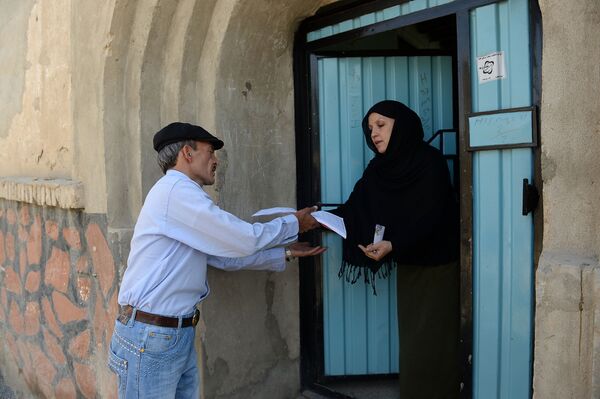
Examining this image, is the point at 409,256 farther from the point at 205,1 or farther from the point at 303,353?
the point at 205,1

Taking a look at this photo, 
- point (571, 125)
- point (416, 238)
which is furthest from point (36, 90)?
point (571, 125)

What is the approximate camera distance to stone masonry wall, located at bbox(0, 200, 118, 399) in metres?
3.39

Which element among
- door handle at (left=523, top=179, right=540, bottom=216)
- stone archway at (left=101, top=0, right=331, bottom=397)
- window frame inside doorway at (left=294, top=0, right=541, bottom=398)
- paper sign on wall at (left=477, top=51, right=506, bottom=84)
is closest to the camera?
door handle at (left=523, top=179, right=540, bottom=216)

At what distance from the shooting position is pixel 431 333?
2879 mm

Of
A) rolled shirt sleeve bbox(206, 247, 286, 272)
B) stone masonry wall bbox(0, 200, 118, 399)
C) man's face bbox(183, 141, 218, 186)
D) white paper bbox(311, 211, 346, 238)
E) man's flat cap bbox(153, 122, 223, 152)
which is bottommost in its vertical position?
stone masonry wall bbox(0, 200, 118, 399)

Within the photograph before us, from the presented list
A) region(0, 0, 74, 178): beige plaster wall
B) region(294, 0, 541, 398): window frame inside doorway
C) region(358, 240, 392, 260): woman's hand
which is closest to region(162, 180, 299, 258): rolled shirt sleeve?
region(358, 240, 392, 260): woman's hand

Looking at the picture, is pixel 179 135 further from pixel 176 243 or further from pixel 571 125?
pixel 571 125

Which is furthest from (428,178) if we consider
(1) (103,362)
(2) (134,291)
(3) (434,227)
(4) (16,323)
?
(4) (16,323)

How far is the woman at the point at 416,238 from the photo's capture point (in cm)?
277

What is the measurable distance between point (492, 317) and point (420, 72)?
61.7 inches

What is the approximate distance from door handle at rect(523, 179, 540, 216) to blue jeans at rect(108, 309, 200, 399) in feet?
4.68

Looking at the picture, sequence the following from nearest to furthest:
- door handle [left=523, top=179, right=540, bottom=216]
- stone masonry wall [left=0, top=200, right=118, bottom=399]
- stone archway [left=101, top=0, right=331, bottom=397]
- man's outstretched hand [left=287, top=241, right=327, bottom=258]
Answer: door handle [left=523, top=179, right=540, bottom=216] → man's outstretched hand [left=287, top=241, right=327, bottom=258] → stone archway [left=101, top=0, right=331, bottom=397] → stone masonry wall [left=0, top=200, right=118, bottom=399]

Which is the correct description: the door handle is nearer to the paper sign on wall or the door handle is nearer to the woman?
the paper sign on wall

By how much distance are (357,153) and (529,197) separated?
1307 mm
